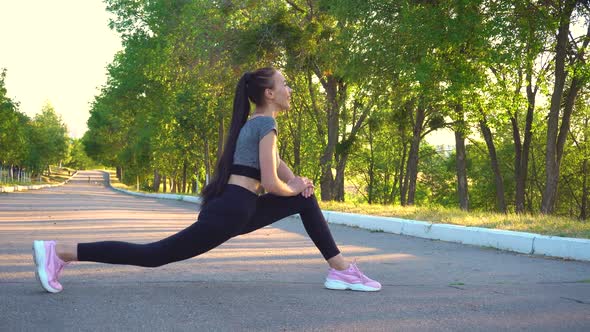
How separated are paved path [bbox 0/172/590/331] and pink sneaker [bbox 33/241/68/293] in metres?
0.09

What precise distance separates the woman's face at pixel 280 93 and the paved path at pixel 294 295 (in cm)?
137

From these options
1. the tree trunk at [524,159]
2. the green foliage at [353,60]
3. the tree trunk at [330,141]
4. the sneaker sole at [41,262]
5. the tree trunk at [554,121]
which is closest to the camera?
the sneaker sole at [41,262]

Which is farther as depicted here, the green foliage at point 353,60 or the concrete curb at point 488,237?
the green foliage at point 353,60

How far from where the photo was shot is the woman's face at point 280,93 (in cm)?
474

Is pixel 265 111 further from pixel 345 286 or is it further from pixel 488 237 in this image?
pixel 488 237

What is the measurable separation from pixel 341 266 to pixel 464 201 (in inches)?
1007

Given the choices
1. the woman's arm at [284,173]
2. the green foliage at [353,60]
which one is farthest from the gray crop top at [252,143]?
the green foliage at [353,60]

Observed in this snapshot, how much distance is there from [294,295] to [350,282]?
489 millimetres

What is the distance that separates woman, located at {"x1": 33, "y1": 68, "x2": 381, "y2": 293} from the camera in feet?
14.6

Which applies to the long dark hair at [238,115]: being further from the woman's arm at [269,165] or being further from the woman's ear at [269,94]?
the woman's arm at [269,165]

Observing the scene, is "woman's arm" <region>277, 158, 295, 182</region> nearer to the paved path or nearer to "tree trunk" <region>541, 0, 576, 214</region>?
the paved path

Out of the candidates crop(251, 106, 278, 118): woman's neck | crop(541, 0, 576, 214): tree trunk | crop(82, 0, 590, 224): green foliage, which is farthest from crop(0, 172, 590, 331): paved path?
crop(541, 0, 576, 214): tree trunk

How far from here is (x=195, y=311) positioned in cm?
408

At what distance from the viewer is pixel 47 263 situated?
4.46m
